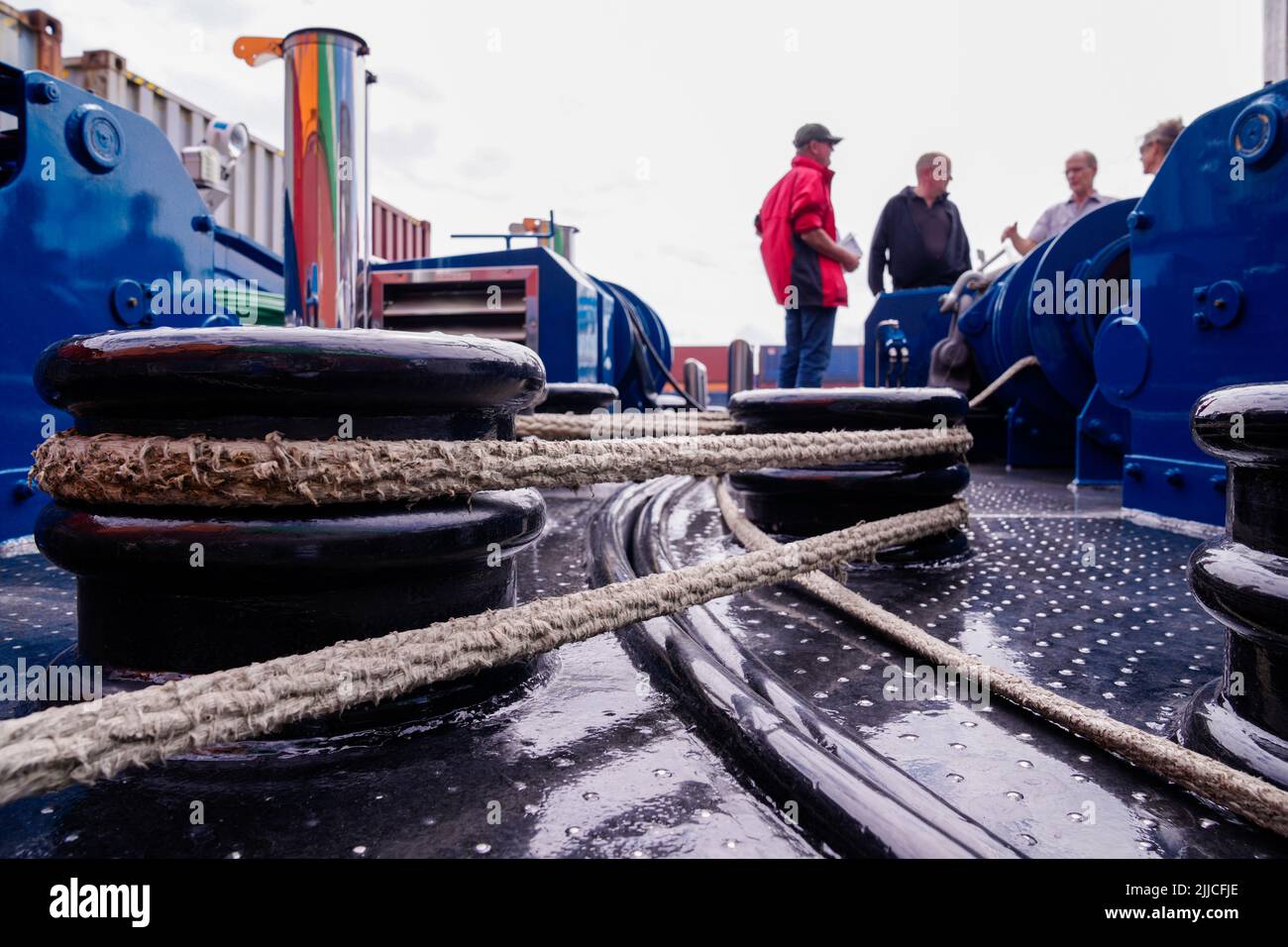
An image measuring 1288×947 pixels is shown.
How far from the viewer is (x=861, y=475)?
1.75 meters

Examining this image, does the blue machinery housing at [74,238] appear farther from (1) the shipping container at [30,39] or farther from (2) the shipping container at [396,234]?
(2) the shipping container at [396,234]

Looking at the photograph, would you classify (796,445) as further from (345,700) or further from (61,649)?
(61,649)

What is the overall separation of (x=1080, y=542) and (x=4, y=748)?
2.04m

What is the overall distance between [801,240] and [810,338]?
48cm

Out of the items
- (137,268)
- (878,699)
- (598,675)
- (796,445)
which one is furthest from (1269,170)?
(137,268)

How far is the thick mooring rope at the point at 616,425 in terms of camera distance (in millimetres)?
1528

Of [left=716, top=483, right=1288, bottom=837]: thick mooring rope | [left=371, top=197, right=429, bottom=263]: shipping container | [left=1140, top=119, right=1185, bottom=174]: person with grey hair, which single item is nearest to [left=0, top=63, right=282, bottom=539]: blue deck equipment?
[left=716, top=483, right=1288, bottom=837]: thick mooring rope

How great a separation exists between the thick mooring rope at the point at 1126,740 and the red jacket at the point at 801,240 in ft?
10.3

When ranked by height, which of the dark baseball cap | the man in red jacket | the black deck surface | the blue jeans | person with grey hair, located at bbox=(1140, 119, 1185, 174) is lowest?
the black deck surface

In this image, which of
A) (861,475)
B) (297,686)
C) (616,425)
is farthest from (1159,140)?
(297,686)

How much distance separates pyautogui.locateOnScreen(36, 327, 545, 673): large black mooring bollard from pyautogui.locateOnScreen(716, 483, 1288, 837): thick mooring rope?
1.90 feet

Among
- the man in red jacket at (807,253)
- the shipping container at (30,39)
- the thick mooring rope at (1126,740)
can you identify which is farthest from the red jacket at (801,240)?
the shipping container at (30,39)

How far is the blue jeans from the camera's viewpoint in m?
4.19

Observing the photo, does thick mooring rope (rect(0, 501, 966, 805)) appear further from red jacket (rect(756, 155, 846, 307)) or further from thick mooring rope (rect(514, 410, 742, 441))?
red jacket (rect(756, 155, 846, 307))
